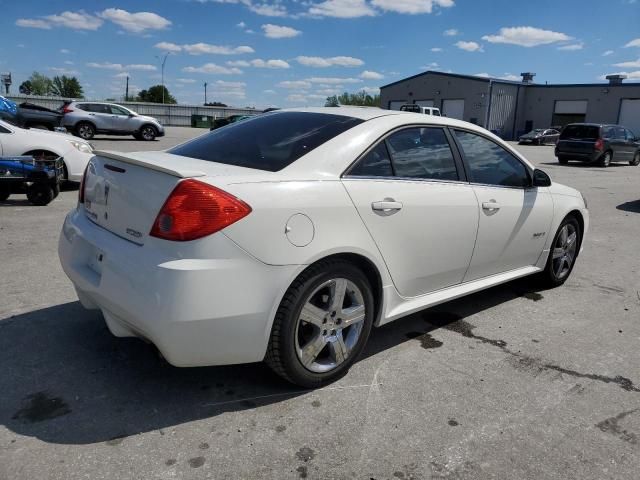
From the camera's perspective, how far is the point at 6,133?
8992 millimetres

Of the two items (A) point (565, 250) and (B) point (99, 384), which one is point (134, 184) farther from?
(A) point (565, 250)

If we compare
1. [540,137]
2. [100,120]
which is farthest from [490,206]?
[540,137]

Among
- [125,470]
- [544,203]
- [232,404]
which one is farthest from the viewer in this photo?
[544,203]

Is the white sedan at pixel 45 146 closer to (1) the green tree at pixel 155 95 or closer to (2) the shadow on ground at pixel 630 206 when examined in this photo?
(2) the shadow on ground at pixel 630 206

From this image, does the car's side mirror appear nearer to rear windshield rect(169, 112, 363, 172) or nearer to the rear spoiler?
rear windshield rect(169, 112, 363, 172)

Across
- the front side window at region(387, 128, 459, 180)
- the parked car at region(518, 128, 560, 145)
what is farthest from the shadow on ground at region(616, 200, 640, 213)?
the parked car at region(518, 128, 560, 145)

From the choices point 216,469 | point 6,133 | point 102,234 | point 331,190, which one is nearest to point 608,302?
point 331,190

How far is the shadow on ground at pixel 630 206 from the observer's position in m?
10.6

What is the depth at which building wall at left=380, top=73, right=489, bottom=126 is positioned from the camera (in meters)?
50.9

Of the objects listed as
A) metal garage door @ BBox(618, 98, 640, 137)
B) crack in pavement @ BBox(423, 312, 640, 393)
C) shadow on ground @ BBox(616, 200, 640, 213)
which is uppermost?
metal garage door @ BBox(618, 98, 640, 137)

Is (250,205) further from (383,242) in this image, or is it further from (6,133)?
(6,133)

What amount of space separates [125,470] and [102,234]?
1.25 m

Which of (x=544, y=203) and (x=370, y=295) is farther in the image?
(x=544, y=203)

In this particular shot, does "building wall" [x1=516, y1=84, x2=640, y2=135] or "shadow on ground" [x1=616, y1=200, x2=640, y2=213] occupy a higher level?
"building wall" [x1=516, y1=84, x2=640, y2=135]
